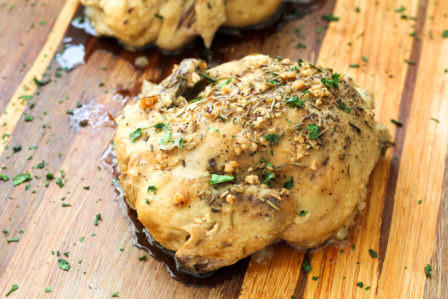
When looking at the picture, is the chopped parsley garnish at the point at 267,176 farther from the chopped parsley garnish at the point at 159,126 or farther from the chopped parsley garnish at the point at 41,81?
the chopped parsley garnish at the point at 41,81

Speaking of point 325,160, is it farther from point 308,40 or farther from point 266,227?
point 308,40

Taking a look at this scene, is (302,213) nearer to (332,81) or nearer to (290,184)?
(290,184)

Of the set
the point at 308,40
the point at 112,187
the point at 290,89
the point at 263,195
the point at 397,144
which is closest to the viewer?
the point at 263,195

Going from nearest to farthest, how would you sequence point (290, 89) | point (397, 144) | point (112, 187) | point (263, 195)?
1. point (263, 195)
2. point (290, 89)
3. point (112, 187)
4. point (397, 144)

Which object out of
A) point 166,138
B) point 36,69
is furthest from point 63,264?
point 36,69

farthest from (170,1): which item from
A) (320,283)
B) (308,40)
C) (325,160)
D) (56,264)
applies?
(320,283)

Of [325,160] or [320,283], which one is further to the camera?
[320,283]

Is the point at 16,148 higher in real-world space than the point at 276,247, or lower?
higher

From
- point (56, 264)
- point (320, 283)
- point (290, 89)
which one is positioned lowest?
point (320, 283)

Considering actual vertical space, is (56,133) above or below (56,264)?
above
